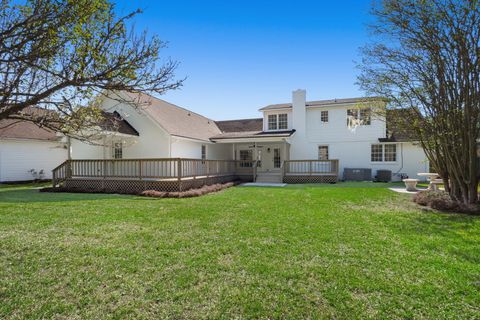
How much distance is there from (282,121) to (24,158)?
18.6 meters

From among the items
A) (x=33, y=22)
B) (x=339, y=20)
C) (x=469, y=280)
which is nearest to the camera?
(x=33, y=22)

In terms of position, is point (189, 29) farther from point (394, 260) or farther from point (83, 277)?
point (394, 260)

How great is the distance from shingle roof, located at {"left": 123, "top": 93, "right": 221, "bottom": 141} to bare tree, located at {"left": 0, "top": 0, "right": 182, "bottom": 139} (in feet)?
31.2

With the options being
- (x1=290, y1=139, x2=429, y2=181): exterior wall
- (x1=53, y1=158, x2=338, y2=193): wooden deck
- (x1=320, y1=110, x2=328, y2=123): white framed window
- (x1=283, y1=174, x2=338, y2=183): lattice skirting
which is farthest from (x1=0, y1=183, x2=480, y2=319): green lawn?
(x1=320, y1=110, x2=328, y2=123): white framed window

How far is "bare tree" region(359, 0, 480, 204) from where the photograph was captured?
8.05 m

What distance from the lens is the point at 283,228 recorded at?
6406mm

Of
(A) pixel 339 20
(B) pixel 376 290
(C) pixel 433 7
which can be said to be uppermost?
(A) pixel 339 20

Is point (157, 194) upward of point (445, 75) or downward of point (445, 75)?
downward

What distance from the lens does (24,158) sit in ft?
60.3

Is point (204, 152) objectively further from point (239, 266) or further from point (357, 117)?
point (239, 266)

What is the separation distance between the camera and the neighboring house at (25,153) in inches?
684

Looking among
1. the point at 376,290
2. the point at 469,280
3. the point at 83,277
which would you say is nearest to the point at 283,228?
the point at 376,290

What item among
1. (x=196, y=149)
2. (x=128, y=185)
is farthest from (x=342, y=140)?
(x=128, y=185)

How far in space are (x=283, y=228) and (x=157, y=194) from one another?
24.7 feet
